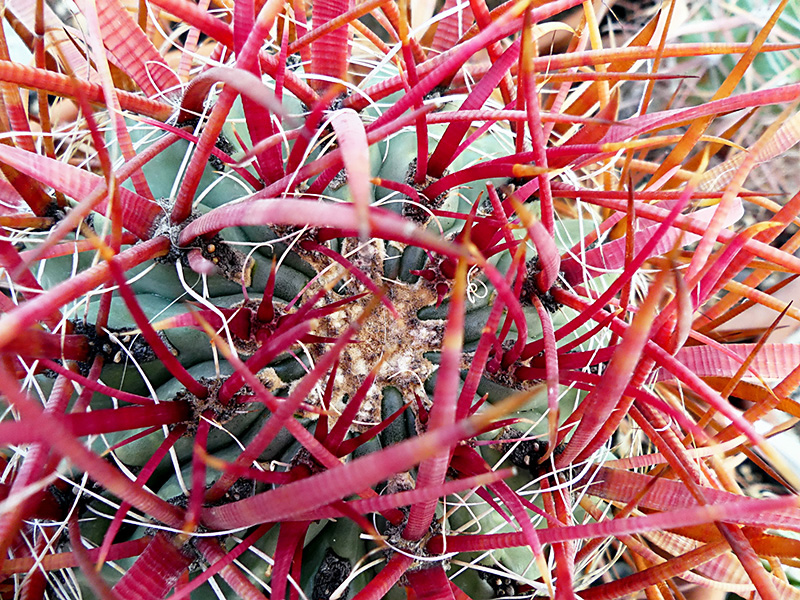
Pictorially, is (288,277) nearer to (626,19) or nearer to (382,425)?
(382,425)

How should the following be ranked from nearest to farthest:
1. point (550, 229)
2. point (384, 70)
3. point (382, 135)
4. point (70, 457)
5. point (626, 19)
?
point (70, 457) → point (382, 135) → point (550, 229) → point (384, 70) → point (626, 19)

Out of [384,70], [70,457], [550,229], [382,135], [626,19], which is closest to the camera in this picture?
→ [70,457]

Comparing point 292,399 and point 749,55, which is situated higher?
point 749,55

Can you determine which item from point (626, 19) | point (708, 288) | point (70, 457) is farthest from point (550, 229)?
point (626, 19)

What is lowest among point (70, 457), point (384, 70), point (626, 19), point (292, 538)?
point (292, 538)

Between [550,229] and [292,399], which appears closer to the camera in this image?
[292,399]

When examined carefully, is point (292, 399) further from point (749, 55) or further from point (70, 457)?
point (749, 55)
